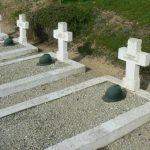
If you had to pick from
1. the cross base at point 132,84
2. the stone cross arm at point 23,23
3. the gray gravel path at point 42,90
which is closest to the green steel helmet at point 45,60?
the gray gravel path at point 42,90

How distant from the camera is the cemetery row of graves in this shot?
6.45 m

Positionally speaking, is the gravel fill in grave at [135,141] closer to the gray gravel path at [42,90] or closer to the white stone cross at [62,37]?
the gray gravel path at [42,90]

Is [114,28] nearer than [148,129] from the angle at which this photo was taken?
No

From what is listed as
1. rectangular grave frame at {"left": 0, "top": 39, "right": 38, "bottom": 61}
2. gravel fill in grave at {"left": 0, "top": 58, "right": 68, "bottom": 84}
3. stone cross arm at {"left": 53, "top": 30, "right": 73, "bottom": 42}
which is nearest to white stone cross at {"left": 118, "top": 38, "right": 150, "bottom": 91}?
stone cross arm at {"left": 53, "top": 30, "right": 73, "bottom": 42}

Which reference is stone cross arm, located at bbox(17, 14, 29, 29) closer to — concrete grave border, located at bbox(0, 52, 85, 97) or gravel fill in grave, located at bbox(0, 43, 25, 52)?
gravel fill in grave, located at bbox(0, 43, 25, 52)

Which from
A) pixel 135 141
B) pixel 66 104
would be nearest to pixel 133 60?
pixel 66 104

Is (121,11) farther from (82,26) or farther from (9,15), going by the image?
(9,15)

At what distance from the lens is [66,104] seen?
25.2 feet

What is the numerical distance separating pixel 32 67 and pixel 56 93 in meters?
2.15

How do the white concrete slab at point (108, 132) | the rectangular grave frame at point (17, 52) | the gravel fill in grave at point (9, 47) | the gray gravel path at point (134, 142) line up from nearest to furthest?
the white concrete slab at point (108, 132), the gray gravel path at point (134, 142), the rectangular grave frame at point (17, 52), the gravel fill in grave at point (9, 47)

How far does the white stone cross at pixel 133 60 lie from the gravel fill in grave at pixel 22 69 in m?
2.43

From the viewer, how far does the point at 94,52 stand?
11.3 metres

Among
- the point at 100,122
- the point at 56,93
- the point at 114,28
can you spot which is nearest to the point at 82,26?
the point at 114,28

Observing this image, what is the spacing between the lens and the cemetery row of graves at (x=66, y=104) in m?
6.45
